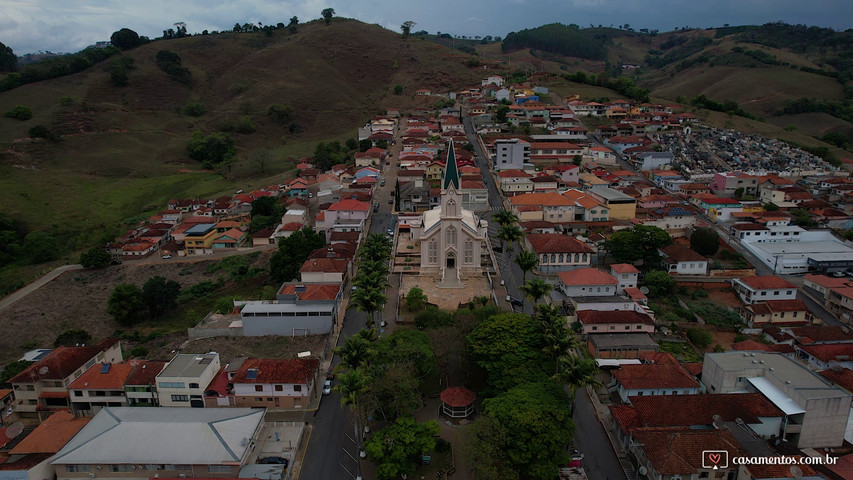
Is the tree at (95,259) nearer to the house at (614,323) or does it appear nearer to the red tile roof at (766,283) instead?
the house at (614,323)

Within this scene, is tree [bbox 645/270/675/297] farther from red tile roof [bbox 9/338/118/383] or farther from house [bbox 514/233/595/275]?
red tile roof [bbox 9/338/118/383]

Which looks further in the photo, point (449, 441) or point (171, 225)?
point (171, 225)

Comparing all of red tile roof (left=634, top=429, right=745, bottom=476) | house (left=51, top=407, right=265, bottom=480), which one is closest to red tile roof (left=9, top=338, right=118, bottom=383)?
house (left=51, top=407, right=265, bottom=480)

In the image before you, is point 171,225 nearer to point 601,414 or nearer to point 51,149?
point 51,149

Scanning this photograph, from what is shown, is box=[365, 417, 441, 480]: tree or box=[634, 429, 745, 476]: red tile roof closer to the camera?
box=[634, 429, 745, 476]: red tile roof

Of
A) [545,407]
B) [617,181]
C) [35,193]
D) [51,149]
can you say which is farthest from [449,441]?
[51,149]
